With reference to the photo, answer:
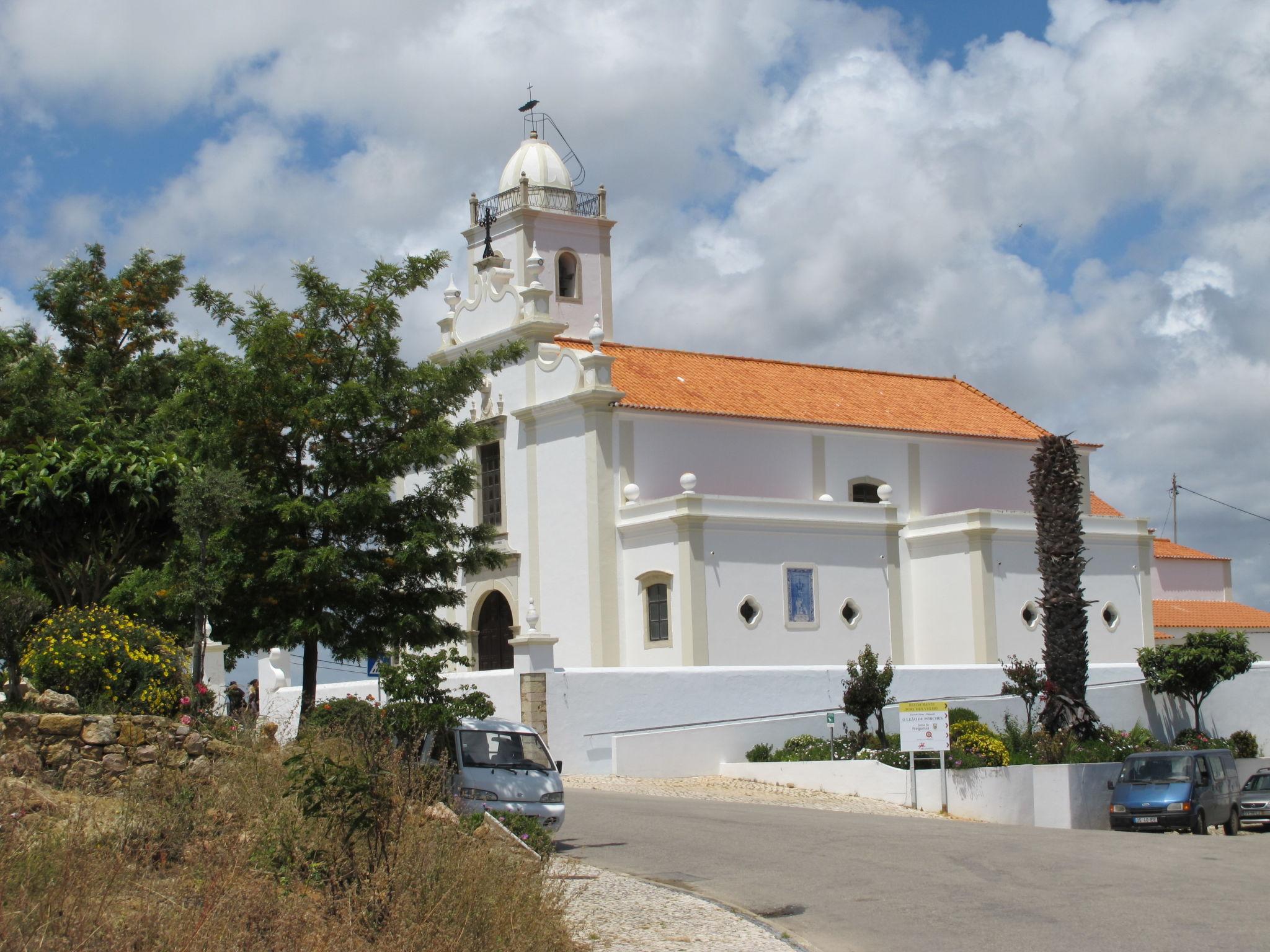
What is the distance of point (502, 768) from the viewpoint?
17.0 metres

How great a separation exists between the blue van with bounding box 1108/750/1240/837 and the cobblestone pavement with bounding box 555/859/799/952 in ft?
41.7

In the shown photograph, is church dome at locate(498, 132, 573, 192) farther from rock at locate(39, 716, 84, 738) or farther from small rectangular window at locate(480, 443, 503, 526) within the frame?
rock at locate(39, 716, 84, 738)

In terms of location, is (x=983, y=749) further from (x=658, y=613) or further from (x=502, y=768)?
(x=502, y=768)

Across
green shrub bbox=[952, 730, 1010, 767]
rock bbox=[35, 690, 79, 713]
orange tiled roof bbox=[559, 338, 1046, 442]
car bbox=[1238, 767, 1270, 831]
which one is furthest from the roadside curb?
orange tiled roof bbox=[559, 338, 1046, 442]

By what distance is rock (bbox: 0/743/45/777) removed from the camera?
13.5m

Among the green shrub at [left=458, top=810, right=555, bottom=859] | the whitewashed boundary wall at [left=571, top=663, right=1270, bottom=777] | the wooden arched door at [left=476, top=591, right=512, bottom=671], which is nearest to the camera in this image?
the green shrub at [left=458, top=810, right=555, bottom=859]

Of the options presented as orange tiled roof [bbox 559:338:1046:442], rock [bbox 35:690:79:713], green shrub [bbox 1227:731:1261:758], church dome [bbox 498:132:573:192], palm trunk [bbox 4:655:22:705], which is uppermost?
church dome [bbox 498:132:573:192]

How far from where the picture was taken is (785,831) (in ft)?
63.7

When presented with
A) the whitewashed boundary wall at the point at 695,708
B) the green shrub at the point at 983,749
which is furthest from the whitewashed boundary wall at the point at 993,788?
the whitewashed boundary wall at the point at 695,708

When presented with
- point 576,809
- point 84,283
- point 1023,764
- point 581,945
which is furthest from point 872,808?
point 84,283

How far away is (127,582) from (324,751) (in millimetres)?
11644

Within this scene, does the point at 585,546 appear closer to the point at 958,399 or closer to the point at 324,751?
the point at 958,399

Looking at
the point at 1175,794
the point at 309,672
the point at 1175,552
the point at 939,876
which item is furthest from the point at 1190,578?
the point at 939,876

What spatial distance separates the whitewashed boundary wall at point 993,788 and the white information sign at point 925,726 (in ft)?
3.36
